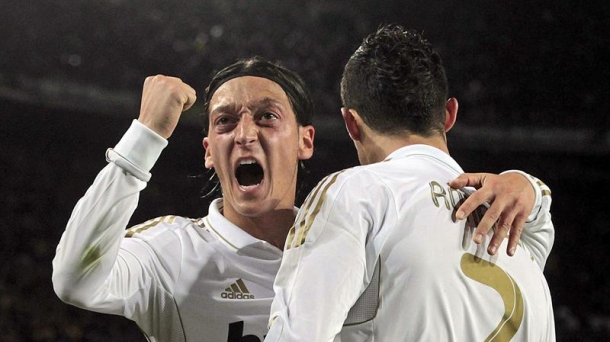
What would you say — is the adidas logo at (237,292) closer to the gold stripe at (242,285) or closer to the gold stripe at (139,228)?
the gold stripe at (242,285)

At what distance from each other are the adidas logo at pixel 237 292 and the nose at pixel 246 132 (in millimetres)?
414

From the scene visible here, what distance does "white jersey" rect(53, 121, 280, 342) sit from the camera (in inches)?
61.4

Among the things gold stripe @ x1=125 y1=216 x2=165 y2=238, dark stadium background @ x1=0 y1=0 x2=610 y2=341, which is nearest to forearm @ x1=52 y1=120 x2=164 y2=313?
gold stripe @ x1=125 y1=216 x2=165 y2=238

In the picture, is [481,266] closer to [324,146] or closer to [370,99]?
[370,99]

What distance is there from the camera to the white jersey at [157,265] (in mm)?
1559

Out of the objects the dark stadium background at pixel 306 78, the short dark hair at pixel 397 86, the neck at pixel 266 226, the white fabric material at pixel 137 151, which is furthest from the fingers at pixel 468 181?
the dark stadium background at pixel 306 78

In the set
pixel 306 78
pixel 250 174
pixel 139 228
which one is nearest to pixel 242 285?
pixel 139 228

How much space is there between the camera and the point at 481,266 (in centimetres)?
138

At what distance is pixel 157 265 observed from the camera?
1882 millimetres

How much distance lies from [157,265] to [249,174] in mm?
454

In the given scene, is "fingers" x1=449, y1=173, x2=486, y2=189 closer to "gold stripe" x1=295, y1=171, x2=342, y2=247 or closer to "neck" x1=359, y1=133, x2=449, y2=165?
"neck" x1=359, y1=133, x2=449, y2=165

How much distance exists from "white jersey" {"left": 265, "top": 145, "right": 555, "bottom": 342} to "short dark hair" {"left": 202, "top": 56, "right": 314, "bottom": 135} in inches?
34.7

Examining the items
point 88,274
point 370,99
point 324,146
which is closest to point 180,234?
point 88,274

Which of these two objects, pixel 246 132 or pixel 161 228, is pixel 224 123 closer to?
pixel 246 132
